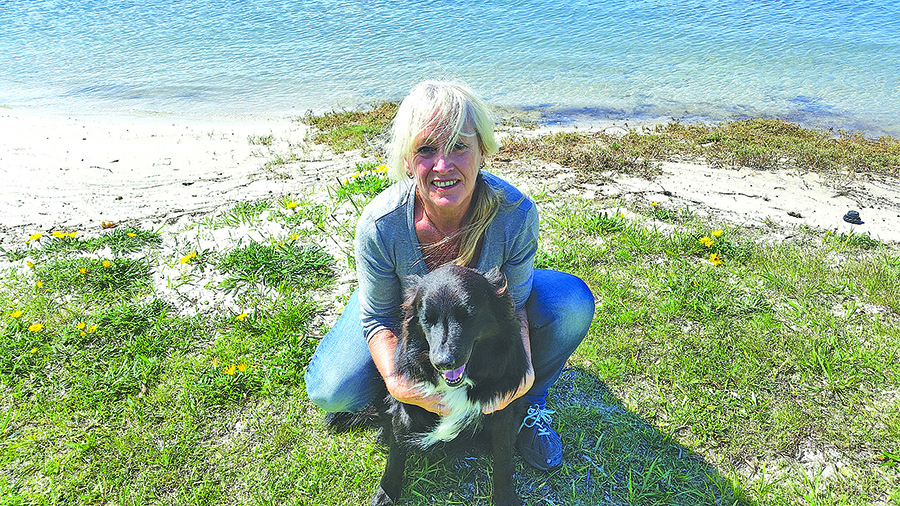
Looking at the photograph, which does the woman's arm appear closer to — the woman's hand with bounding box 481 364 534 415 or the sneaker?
the woman's hand with bounding box 481 364 534 415

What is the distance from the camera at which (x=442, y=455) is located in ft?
8.48

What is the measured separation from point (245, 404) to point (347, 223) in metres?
1.86

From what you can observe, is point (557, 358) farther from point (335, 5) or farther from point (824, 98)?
point (335, 5)

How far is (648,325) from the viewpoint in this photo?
136 inches

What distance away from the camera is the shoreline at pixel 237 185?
4793 millimetres

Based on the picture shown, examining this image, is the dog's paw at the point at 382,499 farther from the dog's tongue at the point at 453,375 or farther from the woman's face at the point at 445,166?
the woman's face at the point at 445,166

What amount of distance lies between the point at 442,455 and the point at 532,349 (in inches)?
25.9

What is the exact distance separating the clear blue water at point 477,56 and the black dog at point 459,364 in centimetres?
740

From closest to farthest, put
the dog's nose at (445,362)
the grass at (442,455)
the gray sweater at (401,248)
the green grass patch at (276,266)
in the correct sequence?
the dog's nose at (445,362), the gray sweater at (401,248), the grass at (442,455), the green grass patch at (276,266)

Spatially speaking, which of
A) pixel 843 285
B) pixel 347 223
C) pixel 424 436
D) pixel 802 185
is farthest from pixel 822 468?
pixel 802 185

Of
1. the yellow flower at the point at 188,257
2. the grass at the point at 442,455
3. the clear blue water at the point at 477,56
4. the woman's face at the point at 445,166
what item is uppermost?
the woman's face at the point at 445,166

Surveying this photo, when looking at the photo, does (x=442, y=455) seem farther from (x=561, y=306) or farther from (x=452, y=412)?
(x=561, y=306)

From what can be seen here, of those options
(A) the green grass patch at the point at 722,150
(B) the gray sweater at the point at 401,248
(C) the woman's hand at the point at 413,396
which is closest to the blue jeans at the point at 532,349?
(B) the gray sweater at the point at 401,248

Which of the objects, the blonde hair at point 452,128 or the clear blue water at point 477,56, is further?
the clear blue water at point 477,56
